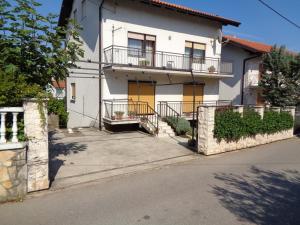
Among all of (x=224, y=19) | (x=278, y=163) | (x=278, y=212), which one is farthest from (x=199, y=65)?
(x=278, y=212)

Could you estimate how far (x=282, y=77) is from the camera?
1401 centimetres

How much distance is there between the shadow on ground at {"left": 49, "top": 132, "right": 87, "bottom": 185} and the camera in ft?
19.4

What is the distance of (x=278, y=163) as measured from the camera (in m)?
7.29

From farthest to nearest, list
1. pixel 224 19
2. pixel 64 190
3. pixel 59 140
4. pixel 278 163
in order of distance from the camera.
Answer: pixel 224 19
pixel 59 140
pixel 278 163
pixel 64 190

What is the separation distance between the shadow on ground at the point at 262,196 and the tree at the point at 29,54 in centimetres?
439

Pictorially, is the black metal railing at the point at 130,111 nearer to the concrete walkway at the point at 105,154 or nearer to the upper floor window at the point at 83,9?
Answer: the concrete walkway at the point at 105,154

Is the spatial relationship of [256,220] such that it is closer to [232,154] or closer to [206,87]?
[232,154]

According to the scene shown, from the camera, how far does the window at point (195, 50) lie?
14799mm

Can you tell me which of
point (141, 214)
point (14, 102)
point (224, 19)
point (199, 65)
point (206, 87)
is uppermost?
point (224, 19)

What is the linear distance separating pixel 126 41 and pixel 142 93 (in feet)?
9.81

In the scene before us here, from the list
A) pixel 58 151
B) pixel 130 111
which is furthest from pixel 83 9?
pixel 58 151

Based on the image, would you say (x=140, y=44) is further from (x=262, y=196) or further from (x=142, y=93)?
(x=262, y=196)

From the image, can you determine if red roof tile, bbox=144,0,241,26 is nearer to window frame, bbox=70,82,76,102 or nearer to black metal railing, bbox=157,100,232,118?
black metal railing, bbox=157,100,232,118

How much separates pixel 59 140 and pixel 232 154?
679 centimetres
